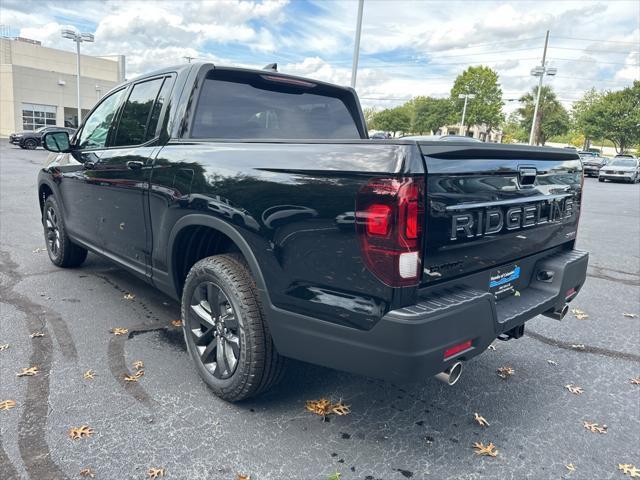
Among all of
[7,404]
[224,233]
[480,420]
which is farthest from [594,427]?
[7,404]

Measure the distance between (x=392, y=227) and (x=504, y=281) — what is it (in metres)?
1.05

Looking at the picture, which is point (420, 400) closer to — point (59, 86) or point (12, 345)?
point (12, 345)

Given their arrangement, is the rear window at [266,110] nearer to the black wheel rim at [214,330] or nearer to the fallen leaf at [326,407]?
the black wheel rim at [214,330]

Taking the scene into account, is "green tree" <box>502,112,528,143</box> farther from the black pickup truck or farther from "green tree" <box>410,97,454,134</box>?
the black pickup truck

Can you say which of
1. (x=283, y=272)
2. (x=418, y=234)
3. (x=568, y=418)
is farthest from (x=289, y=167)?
(x=568, y=418)

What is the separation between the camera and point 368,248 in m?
2.09

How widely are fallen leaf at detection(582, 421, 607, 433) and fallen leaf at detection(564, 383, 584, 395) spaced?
369mm

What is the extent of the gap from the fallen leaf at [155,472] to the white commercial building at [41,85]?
2059 inches

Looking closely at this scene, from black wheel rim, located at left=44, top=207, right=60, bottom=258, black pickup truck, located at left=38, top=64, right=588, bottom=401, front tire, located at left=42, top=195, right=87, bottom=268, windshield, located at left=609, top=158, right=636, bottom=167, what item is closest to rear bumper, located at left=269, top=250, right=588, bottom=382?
black pickup truck, located at left=38, top=64, right=588, bottom=401

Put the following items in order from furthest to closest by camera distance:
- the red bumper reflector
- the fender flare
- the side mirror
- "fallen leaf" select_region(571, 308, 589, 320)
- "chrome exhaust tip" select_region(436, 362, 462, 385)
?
"fallen leaf" select_region(571, 308, 589, 320), the side mirror, the fender flare, "chrome exhaust tip" select_region(436, 362, 462, 385), the red bumper reflector

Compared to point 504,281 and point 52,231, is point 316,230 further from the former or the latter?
point 52,231

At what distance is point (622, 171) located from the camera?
90.4ft

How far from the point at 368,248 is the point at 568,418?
1862 mm

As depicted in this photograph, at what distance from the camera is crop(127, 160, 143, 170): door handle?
3445 mm
